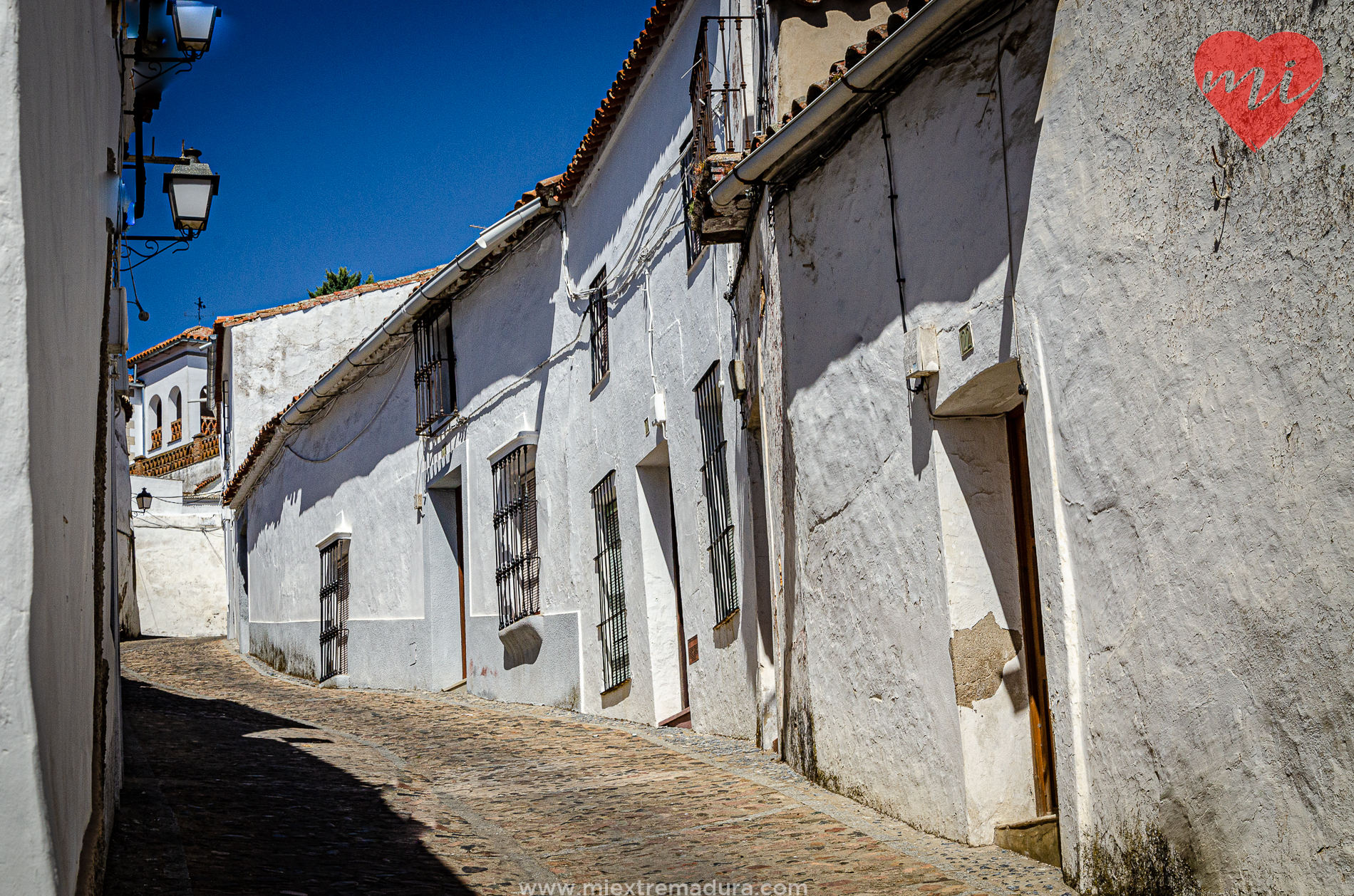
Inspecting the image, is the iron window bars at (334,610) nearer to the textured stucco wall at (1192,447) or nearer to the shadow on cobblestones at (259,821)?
the shadow on cobblestones at (259,821)

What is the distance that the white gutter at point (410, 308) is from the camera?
1323 cm

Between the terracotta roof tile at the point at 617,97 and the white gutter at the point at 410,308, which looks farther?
the white gutter at the point at 410,308

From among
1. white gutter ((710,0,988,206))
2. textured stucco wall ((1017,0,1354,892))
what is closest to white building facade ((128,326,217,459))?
white gutter ((710,0,988,206))

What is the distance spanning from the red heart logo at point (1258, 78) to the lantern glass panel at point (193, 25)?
5.62m

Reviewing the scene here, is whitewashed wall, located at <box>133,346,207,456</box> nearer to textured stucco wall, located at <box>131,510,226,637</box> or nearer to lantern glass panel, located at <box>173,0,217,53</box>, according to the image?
textured stucco wall, located at <box>131,510,226,637</box>

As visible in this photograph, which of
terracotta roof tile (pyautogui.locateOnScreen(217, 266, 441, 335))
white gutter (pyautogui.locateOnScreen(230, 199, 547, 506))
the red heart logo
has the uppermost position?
terracotta roof tile (pyautogui.locateOnScreen(217, 266, 441, 335))

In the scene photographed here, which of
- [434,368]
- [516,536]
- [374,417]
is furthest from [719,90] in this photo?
[374,417]

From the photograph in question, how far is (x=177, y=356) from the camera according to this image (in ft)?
132

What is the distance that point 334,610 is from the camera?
17953 mm

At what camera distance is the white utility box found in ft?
18.8

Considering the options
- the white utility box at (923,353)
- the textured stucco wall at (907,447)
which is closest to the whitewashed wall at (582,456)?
the textured stucco wall at (907,447)

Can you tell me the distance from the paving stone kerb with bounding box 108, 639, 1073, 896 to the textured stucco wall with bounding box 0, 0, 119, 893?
1.36 m

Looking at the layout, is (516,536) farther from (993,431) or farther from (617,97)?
(993,431)

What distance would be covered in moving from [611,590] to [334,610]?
7.61 m
